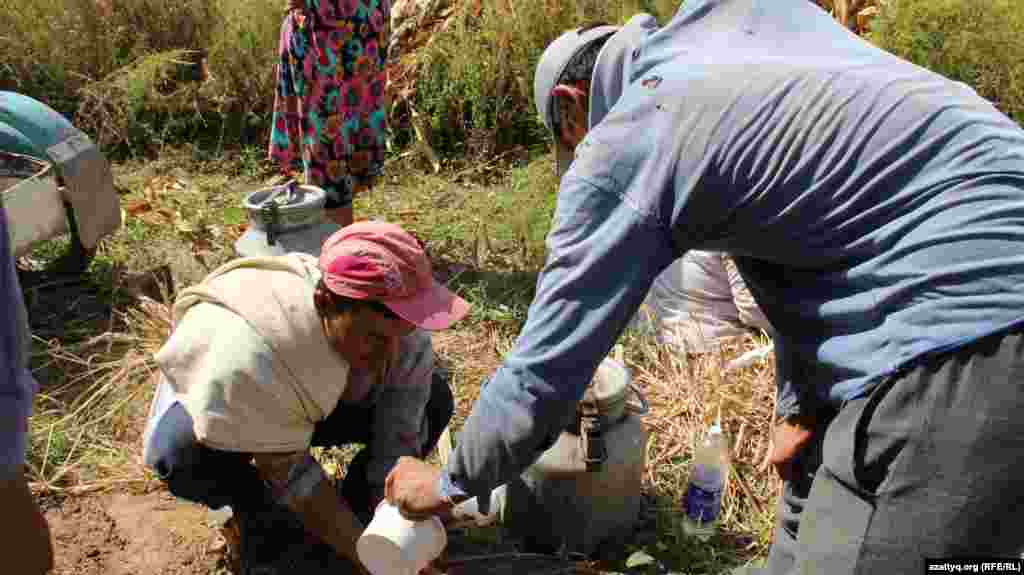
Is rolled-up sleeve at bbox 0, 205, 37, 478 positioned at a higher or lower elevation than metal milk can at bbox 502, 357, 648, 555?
higher

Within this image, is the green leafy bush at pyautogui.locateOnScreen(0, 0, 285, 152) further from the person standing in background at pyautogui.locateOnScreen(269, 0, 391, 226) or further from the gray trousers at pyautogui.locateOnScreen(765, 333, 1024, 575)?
the gray trousers at pyautogui.locateOnScreen(765, 333, 1024, 575)

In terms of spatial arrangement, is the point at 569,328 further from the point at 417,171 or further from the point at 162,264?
the point at 417,171

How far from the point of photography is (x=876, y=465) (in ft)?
5.43

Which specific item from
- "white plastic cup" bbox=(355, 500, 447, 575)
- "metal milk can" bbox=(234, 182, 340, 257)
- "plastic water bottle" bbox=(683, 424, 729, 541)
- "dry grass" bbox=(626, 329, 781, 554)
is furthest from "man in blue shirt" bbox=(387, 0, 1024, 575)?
"metal milk can" bbox=(234, 182, 340, 257)

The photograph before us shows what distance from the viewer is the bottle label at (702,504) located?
2.79m

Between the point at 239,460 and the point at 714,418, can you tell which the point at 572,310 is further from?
the point at 714,418

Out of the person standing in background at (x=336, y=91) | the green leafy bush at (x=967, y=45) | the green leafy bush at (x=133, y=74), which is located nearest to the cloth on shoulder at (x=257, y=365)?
the person standing in background at (x=336, y=91)

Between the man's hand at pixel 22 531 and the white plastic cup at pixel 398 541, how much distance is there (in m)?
0.82

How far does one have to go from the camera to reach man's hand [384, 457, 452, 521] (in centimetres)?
200

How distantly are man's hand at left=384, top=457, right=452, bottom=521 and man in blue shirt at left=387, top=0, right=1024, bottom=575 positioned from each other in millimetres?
338

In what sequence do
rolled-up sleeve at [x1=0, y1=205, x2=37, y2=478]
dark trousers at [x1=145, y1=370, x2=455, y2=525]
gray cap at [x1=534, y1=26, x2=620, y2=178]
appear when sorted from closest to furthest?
rolled-up sleeve at [x1=0, y1=205, x2=37, y2=478], gray cap at [x1=534, y1=26, x2=620, y2=178], dark trousers at [x1=145, y1=370, x2=455, y2=525]

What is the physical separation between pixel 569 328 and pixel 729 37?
62cm

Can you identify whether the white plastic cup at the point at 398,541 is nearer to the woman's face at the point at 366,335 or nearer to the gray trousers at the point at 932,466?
the woman's face at the point at 366,335

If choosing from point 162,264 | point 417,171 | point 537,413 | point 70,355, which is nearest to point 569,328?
point 537,413
